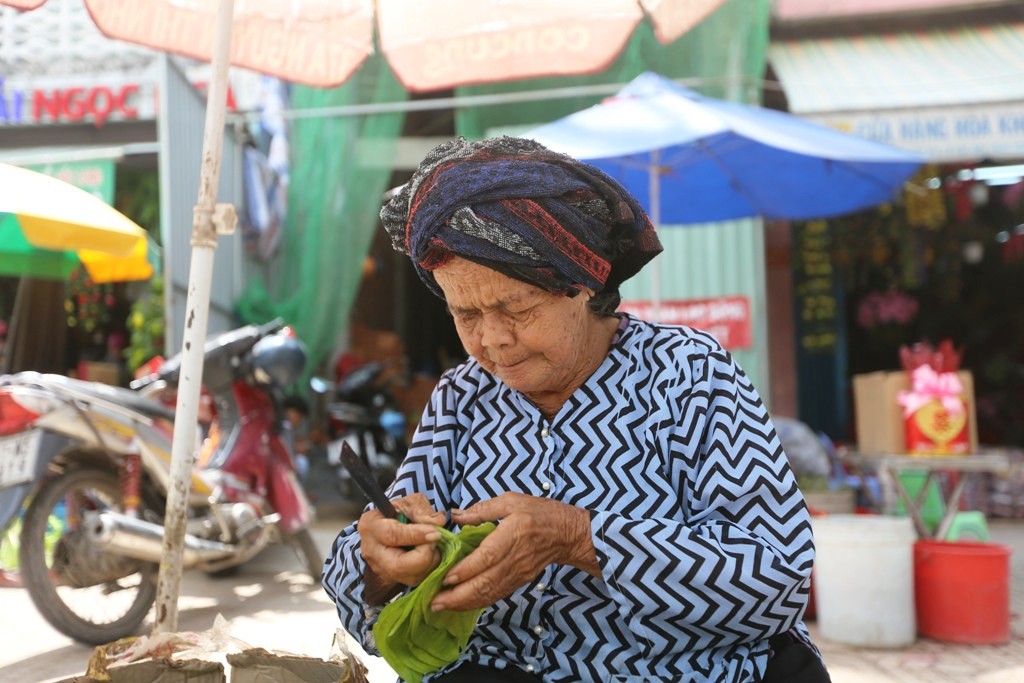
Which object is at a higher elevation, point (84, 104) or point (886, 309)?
point (84, 104)

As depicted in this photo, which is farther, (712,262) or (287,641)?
(712,262)

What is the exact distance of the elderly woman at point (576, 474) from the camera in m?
1.28

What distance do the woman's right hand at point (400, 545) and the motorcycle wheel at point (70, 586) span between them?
7.97 feet

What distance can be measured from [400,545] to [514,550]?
0.62ft

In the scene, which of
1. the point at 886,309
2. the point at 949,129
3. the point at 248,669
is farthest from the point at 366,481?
the point at 886,309

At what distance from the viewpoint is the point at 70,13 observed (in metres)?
2.53

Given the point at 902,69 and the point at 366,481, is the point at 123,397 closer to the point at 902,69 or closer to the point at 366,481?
the point at 366,481

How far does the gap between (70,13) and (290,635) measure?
250cm

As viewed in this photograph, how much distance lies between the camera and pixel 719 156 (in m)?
4.90

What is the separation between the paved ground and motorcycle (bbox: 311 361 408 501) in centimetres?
192

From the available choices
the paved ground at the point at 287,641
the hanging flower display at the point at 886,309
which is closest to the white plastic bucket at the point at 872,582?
the paved ground at the point at 287,641

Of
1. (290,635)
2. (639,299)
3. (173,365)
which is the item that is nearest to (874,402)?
(639,299)

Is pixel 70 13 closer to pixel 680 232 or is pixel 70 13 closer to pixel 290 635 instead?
pixel 290 635

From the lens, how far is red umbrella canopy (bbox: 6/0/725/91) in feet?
7.83
